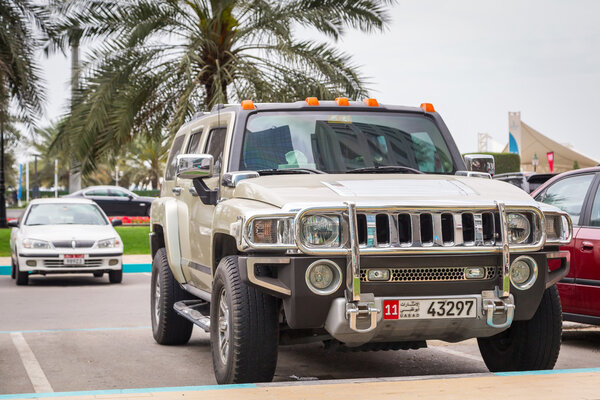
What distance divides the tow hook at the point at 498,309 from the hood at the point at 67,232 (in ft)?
36.1

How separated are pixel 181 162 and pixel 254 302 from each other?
1.52 meters

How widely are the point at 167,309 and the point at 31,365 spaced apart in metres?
1.38

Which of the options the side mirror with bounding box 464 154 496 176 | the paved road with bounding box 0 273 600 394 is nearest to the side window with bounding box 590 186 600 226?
the paved road with bounding box 0 273 600 394

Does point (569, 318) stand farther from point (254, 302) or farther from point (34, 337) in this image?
point (34, 337)

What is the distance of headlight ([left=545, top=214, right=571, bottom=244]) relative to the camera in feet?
19.6

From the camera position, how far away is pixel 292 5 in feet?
69.4

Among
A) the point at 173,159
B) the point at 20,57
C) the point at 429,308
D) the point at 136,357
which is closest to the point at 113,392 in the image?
the point at 429,308

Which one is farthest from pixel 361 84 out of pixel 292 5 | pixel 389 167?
pixel 389 167

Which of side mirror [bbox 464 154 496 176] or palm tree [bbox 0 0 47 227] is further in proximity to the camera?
palm tree [bbox 0 0 47 227]

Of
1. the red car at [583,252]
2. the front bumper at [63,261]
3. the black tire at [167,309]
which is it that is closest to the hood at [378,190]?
the red car at [583,252]

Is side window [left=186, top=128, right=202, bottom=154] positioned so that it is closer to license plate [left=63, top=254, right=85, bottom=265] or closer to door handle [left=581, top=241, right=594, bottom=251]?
door handle [left=581, top=241, right=594, bottom=251]

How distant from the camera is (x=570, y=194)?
891 cm

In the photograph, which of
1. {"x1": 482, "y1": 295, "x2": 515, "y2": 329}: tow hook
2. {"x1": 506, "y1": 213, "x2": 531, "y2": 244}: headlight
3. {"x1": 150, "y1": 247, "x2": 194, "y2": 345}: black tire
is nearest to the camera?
{"x1": 482, "y1": 295, "x2": 515, "y2": 329}: tow hook

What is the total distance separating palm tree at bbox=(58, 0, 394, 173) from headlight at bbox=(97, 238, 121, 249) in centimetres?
494
